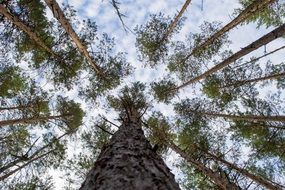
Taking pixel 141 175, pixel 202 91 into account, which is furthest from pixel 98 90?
pixel 141 175

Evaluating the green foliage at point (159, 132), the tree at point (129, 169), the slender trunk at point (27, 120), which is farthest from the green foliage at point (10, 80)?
the tree at point (129, 169)

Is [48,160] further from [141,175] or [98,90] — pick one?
[141,175]

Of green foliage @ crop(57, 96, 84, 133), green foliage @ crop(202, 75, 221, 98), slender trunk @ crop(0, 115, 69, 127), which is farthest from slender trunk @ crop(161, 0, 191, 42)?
slender trunk @ crop(0, 115, 69, 127)

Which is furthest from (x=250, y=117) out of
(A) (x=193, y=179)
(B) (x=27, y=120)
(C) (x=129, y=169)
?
(C) (x=129, y=169)

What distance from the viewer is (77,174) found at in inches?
468

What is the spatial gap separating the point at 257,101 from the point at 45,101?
8.34 meters

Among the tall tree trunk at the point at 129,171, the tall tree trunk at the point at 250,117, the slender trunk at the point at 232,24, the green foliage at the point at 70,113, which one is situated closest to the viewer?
the tall tree trunk at the point at 129,171

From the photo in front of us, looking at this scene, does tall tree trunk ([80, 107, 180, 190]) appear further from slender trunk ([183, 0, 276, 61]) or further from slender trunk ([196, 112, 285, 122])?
slender trunk ([183, 0, 276, 61])

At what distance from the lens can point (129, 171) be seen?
3.40 m

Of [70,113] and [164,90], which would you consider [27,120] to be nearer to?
[70,113]

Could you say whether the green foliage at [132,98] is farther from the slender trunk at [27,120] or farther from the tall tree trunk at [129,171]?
the tall tree trunk at [129,171]

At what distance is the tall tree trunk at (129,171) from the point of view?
10.0 feet

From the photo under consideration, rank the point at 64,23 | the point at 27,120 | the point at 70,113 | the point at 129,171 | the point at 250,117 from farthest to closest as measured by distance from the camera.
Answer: the point at 70,113 < the point at 250,117 < the point at 27,120 < the point at 64,23 < the point at 129,171

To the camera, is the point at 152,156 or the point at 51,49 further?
the point at 51,49
